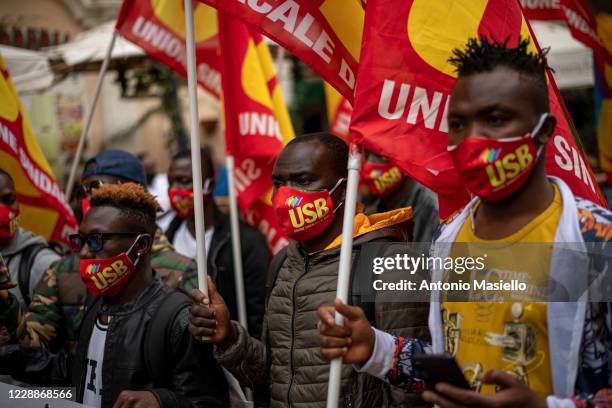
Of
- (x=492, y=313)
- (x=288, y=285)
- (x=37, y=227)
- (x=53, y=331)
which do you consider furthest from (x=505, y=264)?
(x=37, y=227)

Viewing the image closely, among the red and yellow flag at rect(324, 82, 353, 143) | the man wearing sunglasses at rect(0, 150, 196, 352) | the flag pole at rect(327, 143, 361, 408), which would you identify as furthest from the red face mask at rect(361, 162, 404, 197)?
the flag pole at rect(327, 143, 361, 408)

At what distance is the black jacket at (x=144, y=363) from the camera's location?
3404 millimetres

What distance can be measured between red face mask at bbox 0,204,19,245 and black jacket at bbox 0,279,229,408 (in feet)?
4.36

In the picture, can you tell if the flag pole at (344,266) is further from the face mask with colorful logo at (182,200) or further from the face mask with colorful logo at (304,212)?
the face mask with colorful logo at (182,200)

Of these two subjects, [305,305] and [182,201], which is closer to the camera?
[305,305]

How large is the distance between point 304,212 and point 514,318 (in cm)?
135

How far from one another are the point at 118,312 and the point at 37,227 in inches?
98.3

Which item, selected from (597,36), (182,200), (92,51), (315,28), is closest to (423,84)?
(315,28)

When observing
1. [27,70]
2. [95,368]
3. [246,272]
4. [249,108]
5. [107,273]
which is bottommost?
[95,368]

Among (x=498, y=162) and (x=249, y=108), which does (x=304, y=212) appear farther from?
(x=249, y=108)

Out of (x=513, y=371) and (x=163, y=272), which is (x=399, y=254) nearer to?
(x=513, y=371)

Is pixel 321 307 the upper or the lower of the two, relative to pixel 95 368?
upper

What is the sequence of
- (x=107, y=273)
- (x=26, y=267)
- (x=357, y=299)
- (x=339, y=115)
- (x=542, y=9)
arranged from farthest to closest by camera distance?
(x=339, y=115) → (x=542, y=9) → (x=26, y=267) → (x=107, y=273) → (x=357, y=299)

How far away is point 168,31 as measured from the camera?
19.8 feet
